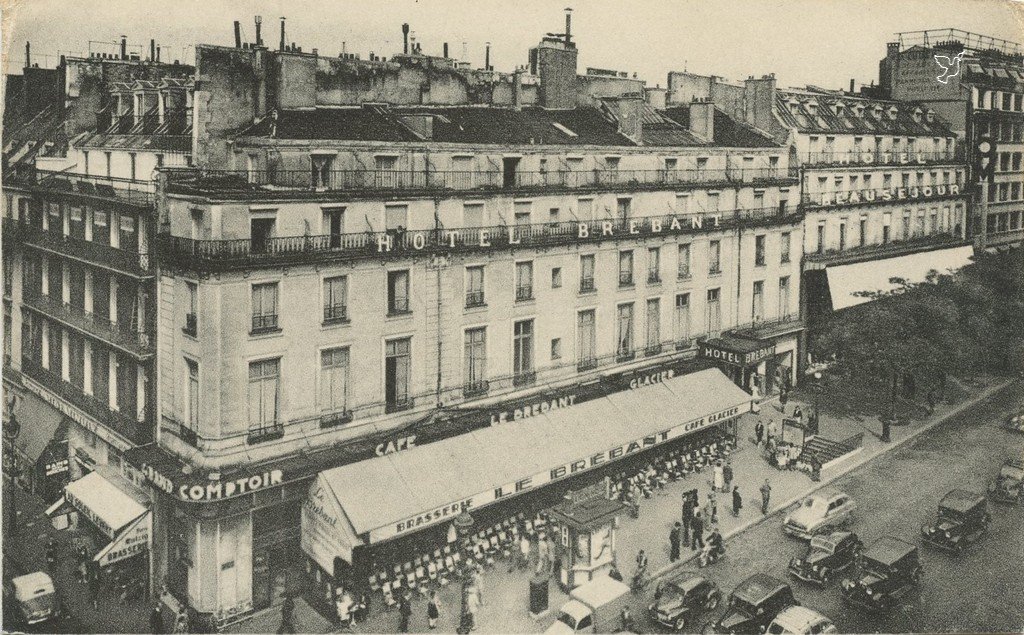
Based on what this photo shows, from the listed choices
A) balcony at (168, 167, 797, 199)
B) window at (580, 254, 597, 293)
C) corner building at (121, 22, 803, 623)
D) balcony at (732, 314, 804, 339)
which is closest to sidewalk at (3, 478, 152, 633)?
corner building at (121, 22, 803, 623)

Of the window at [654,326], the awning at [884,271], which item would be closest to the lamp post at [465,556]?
the window at [654,326]

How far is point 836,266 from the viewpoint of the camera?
52.1 metres

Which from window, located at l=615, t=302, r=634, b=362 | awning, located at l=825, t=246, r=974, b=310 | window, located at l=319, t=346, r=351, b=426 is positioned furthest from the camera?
awning, located at l=825, t=246, r=974, b=310

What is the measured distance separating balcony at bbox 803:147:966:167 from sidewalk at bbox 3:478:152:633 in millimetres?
43000

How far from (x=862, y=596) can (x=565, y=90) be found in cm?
2713

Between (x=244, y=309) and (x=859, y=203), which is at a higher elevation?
(x=859, y=203)

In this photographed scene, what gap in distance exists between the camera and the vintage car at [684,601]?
86.7ft

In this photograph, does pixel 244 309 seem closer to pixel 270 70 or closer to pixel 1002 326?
pixel 270 70

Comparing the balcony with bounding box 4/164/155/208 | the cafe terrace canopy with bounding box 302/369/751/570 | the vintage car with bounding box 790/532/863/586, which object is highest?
the balcony with bounding box 4/164/155/208

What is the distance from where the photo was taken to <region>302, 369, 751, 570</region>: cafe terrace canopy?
92.2 ft

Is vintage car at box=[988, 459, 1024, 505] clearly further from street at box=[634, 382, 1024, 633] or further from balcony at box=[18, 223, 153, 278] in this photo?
balcony at box=[18, 223, 153, 278]

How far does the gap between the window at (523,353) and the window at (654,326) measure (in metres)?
7.78

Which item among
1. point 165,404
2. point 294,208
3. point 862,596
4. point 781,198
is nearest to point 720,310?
point 781,198

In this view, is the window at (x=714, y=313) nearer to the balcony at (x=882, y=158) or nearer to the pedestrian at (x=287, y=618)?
the balcony at (x=882, y=158)
